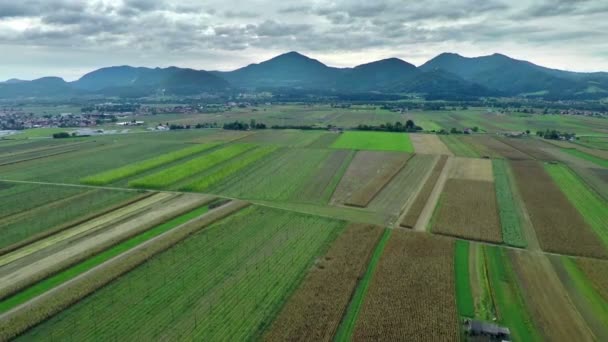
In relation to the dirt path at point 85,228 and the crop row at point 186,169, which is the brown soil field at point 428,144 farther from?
the dirt path at point 85,228

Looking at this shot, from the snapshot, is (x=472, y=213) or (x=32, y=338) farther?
(x=472, y=213)

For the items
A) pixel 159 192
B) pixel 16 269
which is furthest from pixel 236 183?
pixel 16 269

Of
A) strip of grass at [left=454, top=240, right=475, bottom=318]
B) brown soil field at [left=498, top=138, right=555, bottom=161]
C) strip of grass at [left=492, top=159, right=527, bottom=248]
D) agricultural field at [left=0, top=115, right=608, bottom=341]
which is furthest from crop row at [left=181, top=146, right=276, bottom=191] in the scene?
brown soil field at [left=498, top=138, right=555, bottom=161]

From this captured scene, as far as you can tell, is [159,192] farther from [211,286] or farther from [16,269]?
[211,286]

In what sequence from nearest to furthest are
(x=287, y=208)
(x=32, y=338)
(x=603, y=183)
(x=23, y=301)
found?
(x=32, y=338)
(x=23, y=301)
(x=287, y=208)
(x=603, y=183)

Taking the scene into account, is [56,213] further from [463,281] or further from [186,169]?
[463,281]

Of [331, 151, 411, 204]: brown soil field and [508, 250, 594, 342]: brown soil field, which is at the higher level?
[331, 151, 411, 204]: brown soil field

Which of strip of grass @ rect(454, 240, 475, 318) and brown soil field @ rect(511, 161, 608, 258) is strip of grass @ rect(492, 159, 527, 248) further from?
strip of grass @ rect(454, 240, 475, 318)
